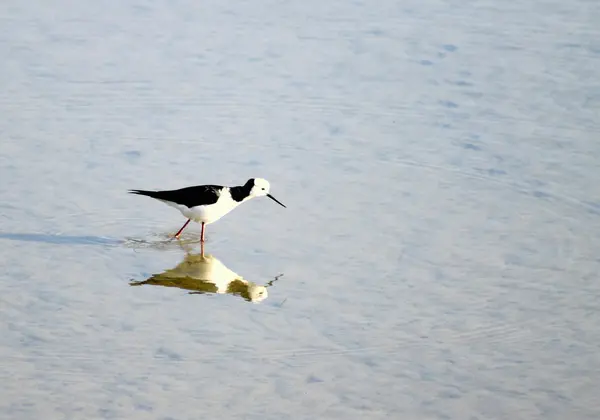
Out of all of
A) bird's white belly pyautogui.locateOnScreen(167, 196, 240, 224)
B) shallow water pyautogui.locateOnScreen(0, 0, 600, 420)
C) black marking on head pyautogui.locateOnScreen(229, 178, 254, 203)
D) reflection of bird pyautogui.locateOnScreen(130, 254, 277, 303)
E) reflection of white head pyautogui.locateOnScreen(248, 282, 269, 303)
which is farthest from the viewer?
black marking on head pyautogui.locateOnScreen(229, 178, 254, 203)

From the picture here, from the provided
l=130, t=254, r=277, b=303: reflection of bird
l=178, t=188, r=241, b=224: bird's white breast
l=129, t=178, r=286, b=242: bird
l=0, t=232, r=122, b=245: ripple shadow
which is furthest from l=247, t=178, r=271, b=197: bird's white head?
l=0, t=232, r=122, b=245: ripple shadow

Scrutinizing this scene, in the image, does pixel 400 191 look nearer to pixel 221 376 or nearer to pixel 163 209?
pixel 163 209

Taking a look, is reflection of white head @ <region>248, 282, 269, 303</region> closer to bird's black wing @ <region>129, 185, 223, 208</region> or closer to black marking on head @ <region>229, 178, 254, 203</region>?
bird's black wing @ <region>129, 185, 223, 208</region>

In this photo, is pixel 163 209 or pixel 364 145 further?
pixel 364 145

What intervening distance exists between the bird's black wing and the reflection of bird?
19.0 inches

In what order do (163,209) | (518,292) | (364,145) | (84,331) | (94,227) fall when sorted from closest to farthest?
1. (84,331)
2. (518,292)
3. (94,227)
4. (163,209)
5. (364,145)

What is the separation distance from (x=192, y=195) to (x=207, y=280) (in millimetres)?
913

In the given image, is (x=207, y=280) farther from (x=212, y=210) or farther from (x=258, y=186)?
(x=258, y=186)

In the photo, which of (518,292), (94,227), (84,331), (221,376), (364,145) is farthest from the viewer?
(364,145)

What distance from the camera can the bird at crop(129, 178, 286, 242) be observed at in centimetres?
980

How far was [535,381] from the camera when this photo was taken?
25.4ft

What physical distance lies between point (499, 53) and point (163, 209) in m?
5.24

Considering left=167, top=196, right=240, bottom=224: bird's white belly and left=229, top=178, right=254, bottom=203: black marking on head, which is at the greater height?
left=229, top=178, right=254, bottom=203: black marking on head

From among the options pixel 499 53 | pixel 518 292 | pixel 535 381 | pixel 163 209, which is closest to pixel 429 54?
pixel 499 53
